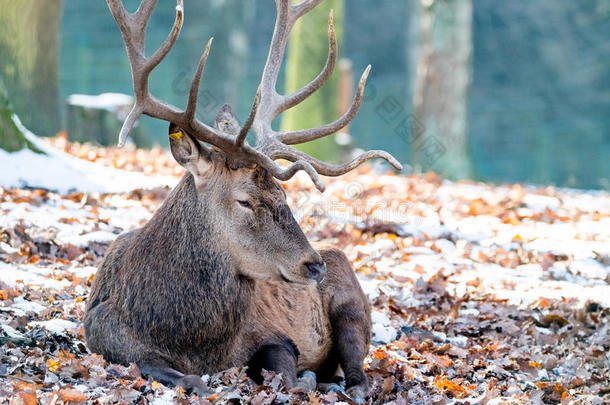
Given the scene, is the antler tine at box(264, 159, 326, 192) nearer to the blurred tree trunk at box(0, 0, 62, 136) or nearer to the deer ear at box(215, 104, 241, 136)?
the deer ear at box(215, 104, 241, 136)

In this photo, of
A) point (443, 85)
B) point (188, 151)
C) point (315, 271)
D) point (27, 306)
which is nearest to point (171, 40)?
point (188, 151)

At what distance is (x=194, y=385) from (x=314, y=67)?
1293 cm

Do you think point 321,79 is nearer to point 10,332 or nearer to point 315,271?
point 315,271

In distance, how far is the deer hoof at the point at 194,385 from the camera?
4.23 m

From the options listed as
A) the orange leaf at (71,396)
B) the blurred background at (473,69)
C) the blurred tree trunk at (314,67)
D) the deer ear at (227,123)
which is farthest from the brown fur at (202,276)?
the blurred background at (473,69)

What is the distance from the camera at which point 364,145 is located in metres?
28.9

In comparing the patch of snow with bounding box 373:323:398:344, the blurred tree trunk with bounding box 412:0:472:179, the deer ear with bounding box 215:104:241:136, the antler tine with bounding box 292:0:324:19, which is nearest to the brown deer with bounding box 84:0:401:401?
the deer ear with bounding box 215:104:241:136

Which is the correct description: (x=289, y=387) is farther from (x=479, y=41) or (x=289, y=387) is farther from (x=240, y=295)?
(x=479, y=41)

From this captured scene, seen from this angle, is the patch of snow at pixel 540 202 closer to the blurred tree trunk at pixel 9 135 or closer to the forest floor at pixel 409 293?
the forest floor at pixel 409 293

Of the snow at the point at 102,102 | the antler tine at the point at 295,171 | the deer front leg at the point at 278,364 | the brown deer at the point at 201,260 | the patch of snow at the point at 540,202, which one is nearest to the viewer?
the antler tine at the point at 295,171

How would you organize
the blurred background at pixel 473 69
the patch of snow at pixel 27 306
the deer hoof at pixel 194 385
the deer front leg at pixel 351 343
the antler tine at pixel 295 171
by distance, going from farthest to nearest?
the blurred background at pixel 473 69 → the patch of snow at pixel 27 306 → the deer front leg at pixel 351 343 → the antler tine at pixel 295 171 → the deer hoof at pixel 194 385

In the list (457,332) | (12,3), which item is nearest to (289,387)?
(457,332)

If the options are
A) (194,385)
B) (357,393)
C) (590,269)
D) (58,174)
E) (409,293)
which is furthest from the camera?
(58,174)

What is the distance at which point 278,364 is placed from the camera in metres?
4.80
